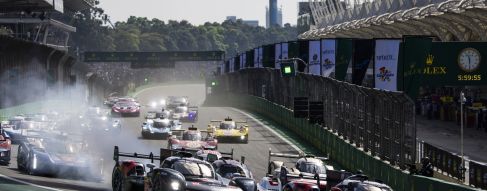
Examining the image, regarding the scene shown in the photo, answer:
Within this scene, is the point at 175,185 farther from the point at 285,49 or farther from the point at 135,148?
the point at 285,49

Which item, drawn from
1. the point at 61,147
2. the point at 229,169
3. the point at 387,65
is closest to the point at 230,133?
the point at 387,65

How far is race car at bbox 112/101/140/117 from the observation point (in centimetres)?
7360

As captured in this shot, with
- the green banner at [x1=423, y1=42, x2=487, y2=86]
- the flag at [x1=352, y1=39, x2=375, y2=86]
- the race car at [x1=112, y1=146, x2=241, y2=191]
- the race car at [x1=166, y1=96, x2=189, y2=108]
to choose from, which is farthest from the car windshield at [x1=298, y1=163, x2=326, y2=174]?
the race car at [x1=166, y1=96, x2=189, y2=108]

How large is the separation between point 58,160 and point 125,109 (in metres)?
43.7

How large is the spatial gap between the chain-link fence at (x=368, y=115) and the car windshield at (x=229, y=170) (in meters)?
4.59

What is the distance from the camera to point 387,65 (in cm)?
3850

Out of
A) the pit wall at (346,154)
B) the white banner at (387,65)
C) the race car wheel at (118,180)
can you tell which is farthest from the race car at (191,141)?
the race car wheel at (118,180)

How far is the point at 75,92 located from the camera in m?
91.4

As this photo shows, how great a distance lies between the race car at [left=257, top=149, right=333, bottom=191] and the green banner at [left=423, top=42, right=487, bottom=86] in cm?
543

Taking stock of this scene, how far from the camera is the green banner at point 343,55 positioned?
47.4 meters

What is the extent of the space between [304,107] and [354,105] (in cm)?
896

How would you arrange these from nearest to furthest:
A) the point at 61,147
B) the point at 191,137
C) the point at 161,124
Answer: the point at 61,147 < the point at 191,137 < the point at 161,124

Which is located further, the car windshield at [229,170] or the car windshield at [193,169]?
the car windshield at [229,170]

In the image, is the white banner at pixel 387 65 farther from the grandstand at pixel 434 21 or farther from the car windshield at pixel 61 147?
the grandstand at pixel 434 21
